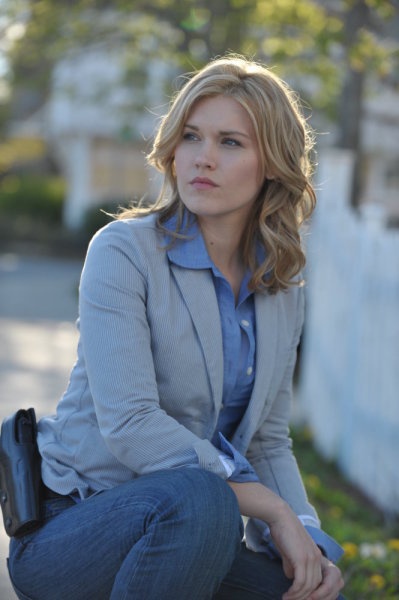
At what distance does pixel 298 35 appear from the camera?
10945 mm

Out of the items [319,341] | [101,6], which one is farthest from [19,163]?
[319,341]

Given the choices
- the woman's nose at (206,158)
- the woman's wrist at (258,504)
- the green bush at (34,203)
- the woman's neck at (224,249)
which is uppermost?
the woman's nose at (206,158)

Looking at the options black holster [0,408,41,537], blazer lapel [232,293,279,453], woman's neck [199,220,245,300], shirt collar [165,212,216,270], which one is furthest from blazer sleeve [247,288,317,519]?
black holster [0,408,41,537]

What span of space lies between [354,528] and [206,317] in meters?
2.52

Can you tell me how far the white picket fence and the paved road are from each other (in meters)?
1.87

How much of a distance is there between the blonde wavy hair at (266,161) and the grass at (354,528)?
1444 millimetres

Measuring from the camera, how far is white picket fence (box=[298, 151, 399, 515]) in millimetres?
5664

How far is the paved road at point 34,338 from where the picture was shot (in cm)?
703

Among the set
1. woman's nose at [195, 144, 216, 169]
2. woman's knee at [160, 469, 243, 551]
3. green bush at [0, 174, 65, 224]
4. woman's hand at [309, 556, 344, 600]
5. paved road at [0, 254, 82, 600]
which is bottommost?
green bush at [0, 174, 65, 224]

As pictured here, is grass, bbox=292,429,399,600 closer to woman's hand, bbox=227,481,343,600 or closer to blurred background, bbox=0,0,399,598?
blurred background, bbox=0,0,399,598

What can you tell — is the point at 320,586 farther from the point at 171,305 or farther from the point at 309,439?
the point at 309,439

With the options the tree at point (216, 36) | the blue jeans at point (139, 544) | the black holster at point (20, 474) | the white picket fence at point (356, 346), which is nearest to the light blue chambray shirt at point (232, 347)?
the blue jeans at point (139, 544)

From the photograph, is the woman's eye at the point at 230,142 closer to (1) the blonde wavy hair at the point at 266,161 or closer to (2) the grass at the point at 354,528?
(1) the blonde wavy hair at the point at 266,161

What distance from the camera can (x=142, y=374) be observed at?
2459mm
